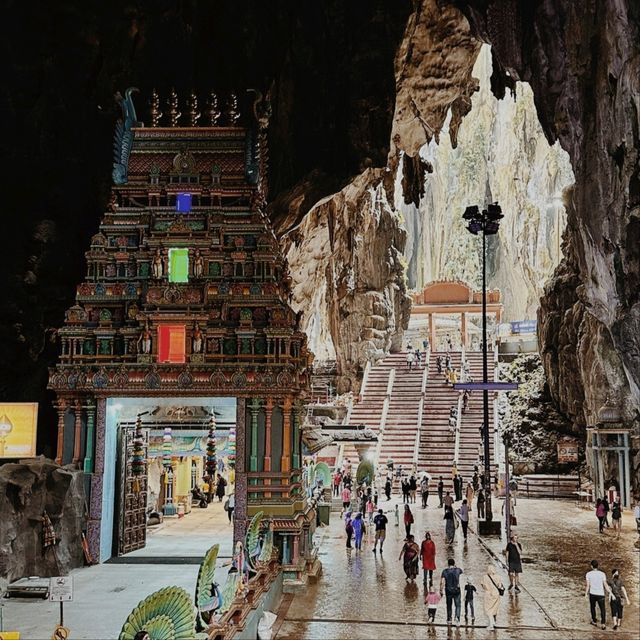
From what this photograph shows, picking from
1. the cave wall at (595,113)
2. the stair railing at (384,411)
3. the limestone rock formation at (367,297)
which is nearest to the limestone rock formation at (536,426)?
the stair railing at (384,411)

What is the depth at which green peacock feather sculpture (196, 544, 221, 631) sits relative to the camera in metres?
9.59

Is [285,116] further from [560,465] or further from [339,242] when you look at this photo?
[560,465]

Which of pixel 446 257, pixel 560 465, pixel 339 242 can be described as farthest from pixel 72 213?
pixel 446 257

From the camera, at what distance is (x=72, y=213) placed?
25.7m

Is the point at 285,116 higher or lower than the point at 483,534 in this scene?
higher

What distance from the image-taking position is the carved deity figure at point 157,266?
56.7ft

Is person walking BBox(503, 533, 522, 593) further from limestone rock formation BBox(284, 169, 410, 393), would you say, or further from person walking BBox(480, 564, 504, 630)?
limestone rock formation BBox(284, 169, 410, 393)

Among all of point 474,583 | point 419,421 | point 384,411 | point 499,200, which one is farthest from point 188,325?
point 499,200

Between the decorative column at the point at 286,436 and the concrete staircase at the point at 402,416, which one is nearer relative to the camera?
the decorative column at the point at 286,436

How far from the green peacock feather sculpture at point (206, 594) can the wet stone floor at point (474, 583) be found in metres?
2.39

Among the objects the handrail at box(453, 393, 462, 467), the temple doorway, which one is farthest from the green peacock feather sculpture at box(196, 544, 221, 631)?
the handrail at box(453, 393, 462, 467)

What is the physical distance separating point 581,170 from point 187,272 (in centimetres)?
1248

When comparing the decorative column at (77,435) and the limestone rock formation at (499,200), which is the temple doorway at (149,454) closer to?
the decorative column at (77,435)

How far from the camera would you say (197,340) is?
16.8 metres
